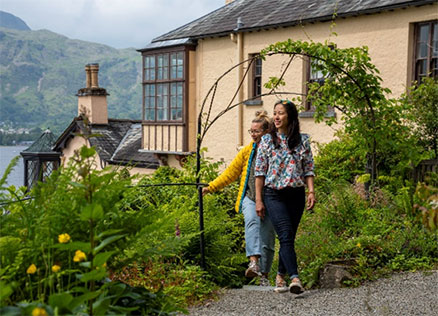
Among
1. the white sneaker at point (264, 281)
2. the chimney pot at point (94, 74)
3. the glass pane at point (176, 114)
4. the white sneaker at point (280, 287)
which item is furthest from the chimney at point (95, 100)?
the white sneaker at point (280, 287)

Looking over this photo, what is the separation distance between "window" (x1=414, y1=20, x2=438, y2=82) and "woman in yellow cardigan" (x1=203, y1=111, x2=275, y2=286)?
26.4 ft

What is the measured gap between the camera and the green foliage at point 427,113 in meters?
11.7

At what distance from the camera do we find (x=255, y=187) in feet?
22.5

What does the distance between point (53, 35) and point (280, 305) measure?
7671 inches

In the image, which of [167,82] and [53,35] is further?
[53,35]

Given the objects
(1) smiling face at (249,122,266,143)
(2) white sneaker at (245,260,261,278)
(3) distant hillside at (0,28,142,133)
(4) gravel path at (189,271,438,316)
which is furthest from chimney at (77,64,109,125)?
(3) distant hillside at (0,28,142,133)

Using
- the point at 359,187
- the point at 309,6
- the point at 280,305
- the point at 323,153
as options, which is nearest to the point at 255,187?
the point at 280,305

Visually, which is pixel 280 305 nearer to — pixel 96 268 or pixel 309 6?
pixel 96 268

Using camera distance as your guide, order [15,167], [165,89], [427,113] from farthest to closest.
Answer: [165,89] → [427,113] → [15,167]

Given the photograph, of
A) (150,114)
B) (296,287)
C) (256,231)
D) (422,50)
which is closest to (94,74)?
(150,114)

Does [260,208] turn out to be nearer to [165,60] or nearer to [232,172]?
[232,172]

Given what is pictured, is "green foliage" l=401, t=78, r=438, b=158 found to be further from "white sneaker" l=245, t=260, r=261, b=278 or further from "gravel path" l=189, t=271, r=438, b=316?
"white sneaker" l=245, t=260, r=261, b=278

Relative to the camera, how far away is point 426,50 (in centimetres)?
1443

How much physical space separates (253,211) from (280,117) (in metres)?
1.04
